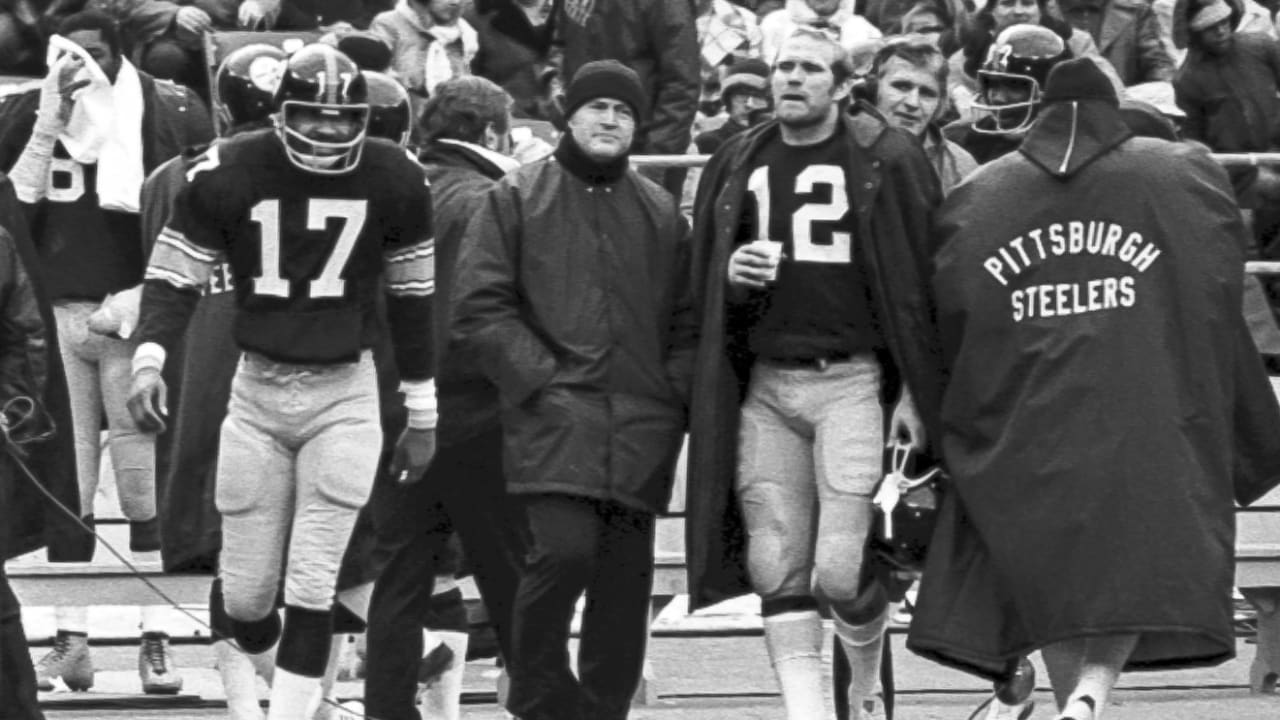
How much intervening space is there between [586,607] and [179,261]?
1732mm

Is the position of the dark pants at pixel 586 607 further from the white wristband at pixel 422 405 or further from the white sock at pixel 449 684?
the white sock at pixel 449 684

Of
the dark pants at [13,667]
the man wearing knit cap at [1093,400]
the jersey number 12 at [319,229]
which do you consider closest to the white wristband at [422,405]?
the jersey number 12 at [319,229]

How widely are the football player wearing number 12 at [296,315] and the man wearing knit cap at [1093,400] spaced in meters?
1.69

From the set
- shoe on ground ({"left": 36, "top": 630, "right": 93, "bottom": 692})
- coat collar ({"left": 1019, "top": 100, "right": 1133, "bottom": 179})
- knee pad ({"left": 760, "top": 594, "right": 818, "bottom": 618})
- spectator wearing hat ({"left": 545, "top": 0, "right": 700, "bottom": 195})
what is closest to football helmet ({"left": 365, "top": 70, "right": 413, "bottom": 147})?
knee pad ({"left": 760, "top": 594, "right": 818, "bottom": 618})

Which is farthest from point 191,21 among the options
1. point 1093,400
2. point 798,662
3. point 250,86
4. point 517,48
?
point 1093,400

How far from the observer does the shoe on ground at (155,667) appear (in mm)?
12648

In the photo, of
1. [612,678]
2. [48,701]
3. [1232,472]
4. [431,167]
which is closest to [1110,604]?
[1232,472]

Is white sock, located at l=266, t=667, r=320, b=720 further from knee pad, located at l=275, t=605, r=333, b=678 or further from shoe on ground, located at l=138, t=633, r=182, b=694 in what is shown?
shoe on ground, located at l=138, t=633, r=182, b=694

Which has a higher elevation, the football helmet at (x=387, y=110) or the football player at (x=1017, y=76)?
the football player at (x=1017, y=76)

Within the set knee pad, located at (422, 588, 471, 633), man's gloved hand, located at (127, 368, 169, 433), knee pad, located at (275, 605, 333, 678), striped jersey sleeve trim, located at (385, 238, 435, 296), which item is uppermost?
striped jersey sleeve trim, located at (385, 238, 435, 296)

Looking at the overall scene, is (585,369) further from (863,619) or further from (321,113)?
(321,113)

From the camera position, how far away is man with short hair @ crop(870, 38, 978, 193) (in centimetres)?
1142

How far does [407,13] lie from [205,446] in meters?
4.40

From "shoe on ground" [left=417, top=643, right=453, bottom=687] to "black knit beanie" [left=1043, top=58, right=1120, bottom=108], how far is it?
2826 millimetres
